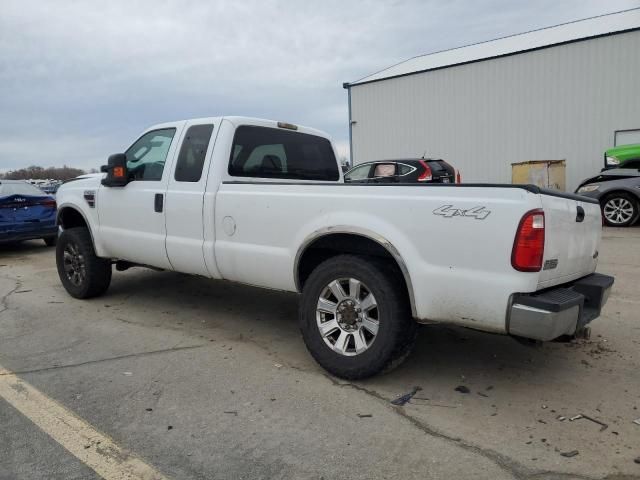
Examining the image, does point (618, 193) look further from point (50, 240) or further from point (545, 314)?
point (50, 240)

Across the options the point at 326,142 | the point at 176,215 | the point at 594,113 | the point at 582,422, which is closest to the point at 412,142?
the point at 594,113

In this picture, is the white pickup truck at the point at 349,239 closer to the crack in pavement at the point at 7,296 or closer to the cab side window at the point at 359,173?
the crack in pavement at the point at 7,296

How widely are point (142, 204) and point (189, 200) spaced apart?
756 millimetres

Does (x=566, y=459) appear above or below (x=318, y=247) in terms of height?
below

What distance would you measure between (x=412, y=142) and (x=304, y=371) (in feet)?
58.5

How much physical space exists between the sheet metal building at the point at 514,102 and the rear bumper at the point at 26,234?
1415 cm

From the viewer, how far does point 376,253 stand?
131 inches

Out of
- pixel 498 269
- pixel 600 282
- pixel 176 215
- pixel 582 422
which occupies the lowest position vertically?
pixel 582 422

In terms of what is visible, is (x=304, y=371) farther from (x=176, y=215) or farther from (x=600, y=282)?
(x=600, y=282)

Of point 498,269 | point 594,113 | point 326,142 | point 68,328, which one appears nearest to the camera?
point 498,269

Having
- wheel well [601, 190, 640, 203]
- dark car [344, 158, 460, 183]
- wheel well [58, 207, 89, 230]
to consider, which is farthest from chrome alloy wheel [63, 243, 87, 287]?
wheel well [601, 190, 640, 203]

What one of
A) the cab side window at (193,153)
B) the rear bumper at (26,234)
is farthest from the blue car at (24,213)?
the cab side window at (193,153)

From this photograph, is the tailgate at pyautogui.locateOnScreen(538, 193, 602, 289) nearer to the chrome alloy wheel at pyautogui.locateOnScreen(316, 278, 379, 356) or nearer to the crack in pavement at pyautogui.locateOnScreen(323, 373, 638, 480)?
the crack in pavement at pyautogui.locateOnScreen(323, 373, 638, 480)

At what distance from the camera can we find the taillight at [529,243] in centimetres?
262
